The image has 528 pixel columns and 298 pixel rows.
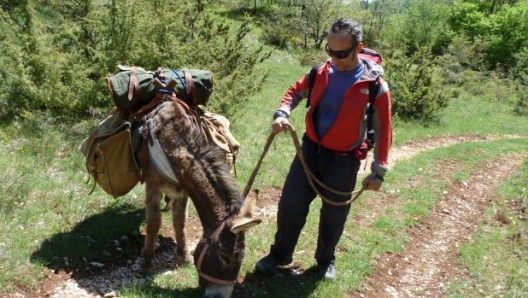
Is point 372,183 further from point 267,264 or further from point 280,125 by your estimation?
point 267,264

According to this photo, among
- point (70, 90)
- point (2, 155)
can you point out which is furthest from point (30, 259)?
point (70, 90)

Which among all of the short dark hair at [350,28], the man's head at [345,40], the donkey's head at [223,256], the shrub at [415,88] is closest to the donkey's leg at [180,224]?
the donkey's head at [223,256]

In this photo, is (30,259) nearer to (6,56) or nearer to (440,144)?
(6,56)

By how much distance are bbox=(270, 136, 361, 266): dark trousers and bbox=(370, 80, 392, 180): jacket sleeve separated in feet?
0.87

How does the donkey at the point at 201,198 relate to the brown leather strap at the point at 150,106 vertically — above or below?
below

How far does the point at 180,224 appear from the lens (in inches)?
182

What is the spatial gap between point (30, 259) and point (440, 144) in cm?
1228

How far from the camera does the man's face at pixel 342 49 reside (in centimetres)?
363

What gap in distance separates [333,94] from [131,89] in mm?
2034

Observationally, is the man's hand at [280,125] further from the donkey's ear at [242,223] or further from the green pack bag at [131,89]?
the green pack bag at [131,89]

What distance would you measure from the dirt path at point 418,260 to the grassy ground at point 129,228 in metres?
0.16

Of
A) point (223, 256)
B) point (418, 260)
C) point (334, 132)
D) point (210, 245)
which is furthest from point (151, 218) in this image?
point (418, 260)

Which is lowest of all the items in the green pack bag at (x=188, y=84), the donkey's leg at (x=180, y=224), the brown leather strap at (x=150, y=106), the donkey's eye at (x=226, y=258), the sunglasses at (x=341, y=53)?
the donkey's leg at (x=180, y=224)

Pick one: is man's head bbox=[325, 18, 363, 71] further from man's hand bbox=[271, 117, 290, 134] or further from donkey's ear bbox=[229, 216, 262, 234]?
donkey's ear bbox=[229, 216, 262, 234]
